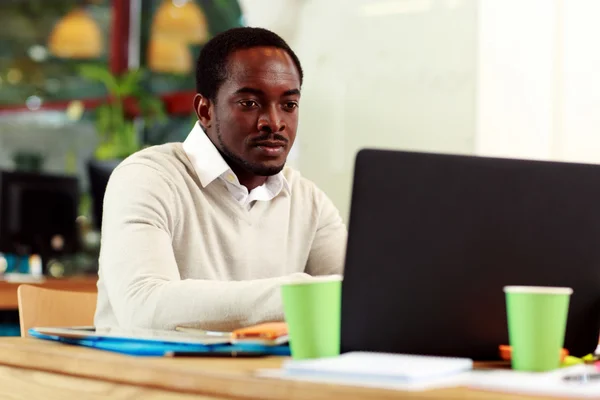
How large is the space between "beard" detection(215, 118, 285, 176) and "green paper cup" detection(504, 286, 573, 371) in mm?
968

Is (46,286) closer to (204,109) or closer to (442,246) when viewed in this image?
(204,109)

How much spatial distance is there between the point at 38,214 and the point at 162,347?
3.18 meters

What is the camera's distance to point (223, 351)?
1.19 metres

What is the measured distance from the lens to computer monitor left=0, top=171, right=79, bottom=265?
4117 mm

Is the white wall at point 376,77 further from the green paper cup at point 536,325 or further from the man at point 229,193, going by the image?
the green paper cup at point 536,325

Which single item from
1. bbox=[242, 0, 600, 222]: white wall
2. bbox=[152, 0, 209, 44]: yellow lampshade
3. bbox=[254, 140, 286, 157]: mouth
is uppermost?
bbox=[152, 0, 209, 44]: yellow lampshade

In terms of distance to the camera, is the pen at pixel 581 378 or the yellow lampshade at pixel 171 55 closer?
the pen at pixel 581 378

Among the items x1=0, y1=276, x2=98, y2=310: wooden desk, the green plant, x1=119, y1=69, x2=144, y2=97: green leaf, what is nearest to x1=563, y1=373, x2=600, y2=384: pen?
x1=0, y1=276, x2=98, y2=310: wooden desk

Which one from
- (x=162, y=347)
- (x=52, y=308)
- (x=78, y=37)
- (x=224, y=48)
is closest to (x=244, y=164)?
(x=224, y=48)

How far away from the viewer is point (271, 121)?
196 cm

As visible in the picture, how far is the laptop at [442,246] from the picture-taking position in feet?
3.70

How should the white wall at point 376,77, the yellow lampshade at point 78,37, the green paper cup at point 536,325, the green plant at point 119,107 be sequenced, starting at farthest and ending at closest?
the yellow lampshade at point 78,37 → the green plant at point 119,107 → the white wall at point 376,77 → the green paper cup at point 536,325

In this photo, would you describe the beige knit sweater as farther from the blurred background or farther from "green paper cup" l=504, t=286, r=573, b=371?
the blurred background

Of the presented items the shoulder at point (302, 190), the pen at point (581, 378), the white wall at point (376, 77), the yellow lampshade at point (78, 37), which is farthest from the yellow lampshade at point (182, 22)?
the pen at point (581, 378)
